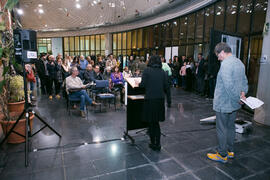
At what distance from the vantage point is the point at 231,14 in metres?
7.02

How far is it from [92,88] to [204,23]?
20.7 ft

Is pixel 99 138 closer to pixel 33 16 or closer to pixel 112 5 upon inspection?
pixel 112 5

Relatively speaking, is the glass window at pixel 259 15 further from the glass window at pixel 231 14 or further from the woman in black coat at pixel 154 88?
the woman in black coat at pixel 154 88

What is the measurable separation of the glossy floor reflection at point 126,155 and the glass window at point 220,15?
4820mm

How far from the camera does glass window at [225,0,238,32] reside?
6.79m

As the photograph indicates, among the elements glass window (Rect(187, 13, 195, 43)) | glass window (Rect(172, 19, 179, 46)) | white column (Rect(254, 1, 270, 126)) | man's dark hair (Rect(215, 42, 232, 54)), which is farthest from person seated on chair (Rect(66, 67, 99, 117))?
glass window (Rect(172, 19, 179, 46))

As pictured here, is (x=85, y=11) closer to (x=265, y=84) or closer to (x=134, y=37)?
(x=134, y=37)

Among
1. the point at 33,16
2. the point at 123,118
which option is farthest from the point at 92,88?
the point at 33,16

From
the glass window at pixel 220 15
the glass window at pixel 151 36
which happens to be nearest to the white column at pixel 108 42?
the glass window at pixel 151 36

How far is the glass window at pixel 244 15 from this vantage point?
6.01 m

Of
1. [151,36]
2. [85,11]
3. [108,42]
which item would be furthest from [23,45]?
[108,42]

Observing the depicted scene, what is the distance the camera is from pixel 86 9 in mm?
14602

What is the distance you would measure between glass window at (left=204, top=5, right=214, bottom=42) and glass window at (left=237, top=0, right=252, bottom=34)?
6.94 ft

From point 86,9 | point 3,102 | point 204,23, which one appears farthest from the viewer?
point 86,9
